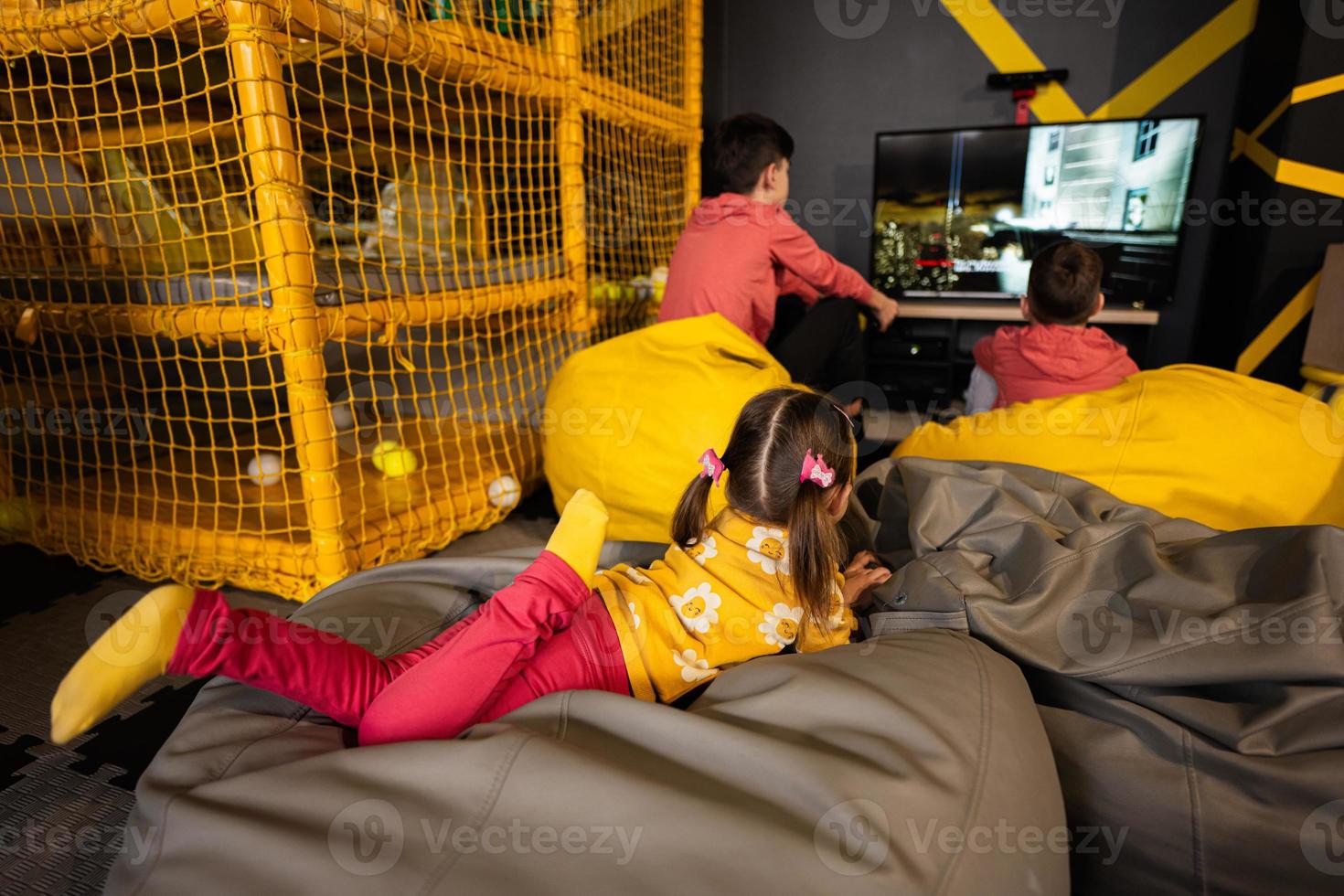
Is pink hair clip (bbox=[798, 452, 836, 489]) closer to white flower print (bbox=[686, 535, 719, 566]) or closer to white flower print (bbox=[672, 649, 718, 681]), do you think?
white flower print (bbox=[686, 535, 719, 566])

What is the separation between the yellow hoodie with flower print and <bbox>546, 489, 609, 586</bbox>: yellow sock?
0.24 feet

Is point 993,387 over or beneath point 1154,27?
beneath

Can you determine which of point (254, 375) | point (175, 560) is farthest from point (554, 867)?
point (254, 375)

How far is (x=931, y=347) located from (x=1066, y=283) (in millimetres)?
1427

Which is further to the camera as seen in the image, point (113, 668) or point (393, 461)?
point (393, 461)

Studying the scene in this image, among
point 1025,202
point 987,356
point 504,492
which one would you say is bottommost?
point 504,492

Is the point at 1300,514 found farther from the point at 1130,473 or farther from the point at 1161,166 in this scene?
the point at 1161,166

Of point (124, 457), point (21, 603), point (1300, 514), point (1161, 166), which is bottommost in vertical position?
point (21, 603)

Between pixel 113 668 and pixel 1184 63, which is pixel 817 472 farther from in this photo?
pixel 1184 63

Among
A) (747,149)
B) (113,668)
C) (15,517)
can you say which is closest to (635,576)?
(113,668)

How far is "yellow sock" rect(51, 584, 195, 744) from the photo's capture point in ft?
2.32

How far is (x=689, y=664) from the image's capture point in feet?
3.10

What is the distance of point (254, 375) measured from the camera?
2539 mm

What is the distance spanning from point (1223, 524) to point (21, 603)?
7.31 feet
